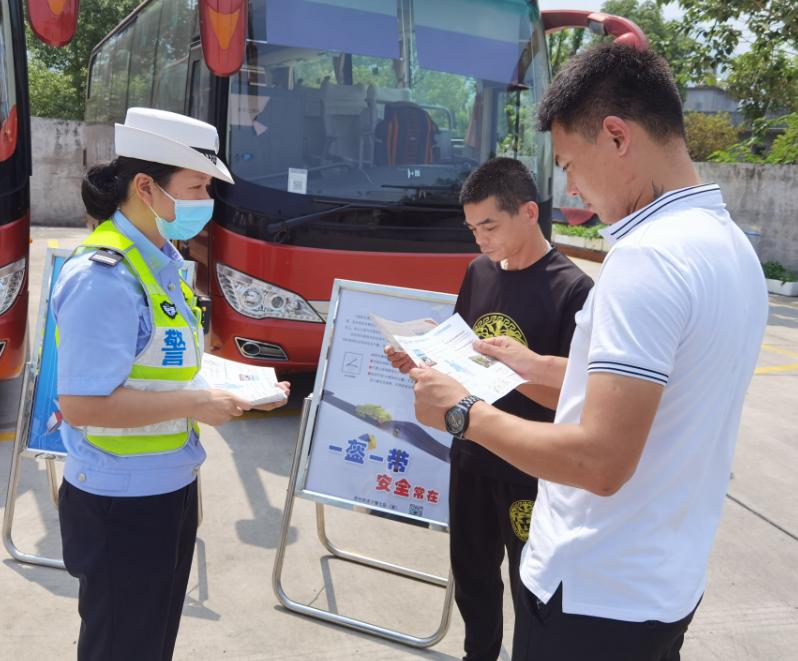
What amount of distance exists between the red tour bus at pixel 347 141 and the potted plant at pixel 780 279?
9.93m

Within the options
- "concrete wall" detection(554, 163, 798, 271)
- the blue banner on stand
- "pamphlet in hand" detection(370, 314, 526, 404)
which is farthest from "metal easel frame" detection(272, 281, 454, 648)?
"concrete wall" detection(554, 163, 798, 271)

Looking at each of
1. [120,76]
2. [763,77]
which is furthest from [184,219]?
[763,77]

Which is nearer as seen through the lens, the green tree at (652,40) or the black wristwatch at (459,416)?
the black wristwatch at (459,416)

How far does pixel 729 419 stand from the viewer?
1357mm

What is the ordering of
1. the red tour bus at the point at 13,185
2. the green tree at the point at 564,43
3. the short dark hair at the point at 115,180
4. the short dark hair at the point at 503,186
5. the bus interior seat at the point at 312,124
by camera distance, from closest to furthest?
1. the short dark hair at the point at 115,180
2. the short dark hair at the point at 503,186
3. the red tour bus at the point at 13,185
4. the bus interior seat at the point at 312,124
5. the green tree at the point at 564,43

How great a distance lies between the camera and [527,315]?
2.36 m

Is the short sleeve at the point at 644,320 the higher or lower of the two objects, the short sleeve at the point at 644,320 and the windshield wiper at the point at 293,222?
the higher

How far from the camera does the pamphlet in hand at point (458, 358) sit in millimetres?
1815

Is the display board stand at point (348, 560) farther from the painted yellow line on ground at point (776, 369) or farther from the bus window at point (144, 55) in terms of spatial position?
the painted yellow line on ground at point (776, 369)

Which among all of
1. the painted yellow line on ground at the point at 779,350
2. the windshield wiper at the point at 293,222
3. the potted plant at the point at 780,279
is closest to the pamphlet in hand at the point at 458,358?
the windshield wiper at the point at 293,222

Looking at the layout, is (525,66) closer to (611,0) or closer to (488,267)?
(488,267)

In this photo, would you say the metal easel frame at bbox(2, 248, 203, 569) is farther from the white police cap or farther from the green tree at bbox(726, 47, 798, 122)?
the green tree at bbox(726, 47, 798, 122)

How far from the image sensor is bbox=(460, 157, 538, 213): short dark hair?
2.46m

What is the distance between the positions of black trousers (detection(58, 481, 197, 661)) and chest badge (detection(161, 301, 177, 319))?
0.47 m
